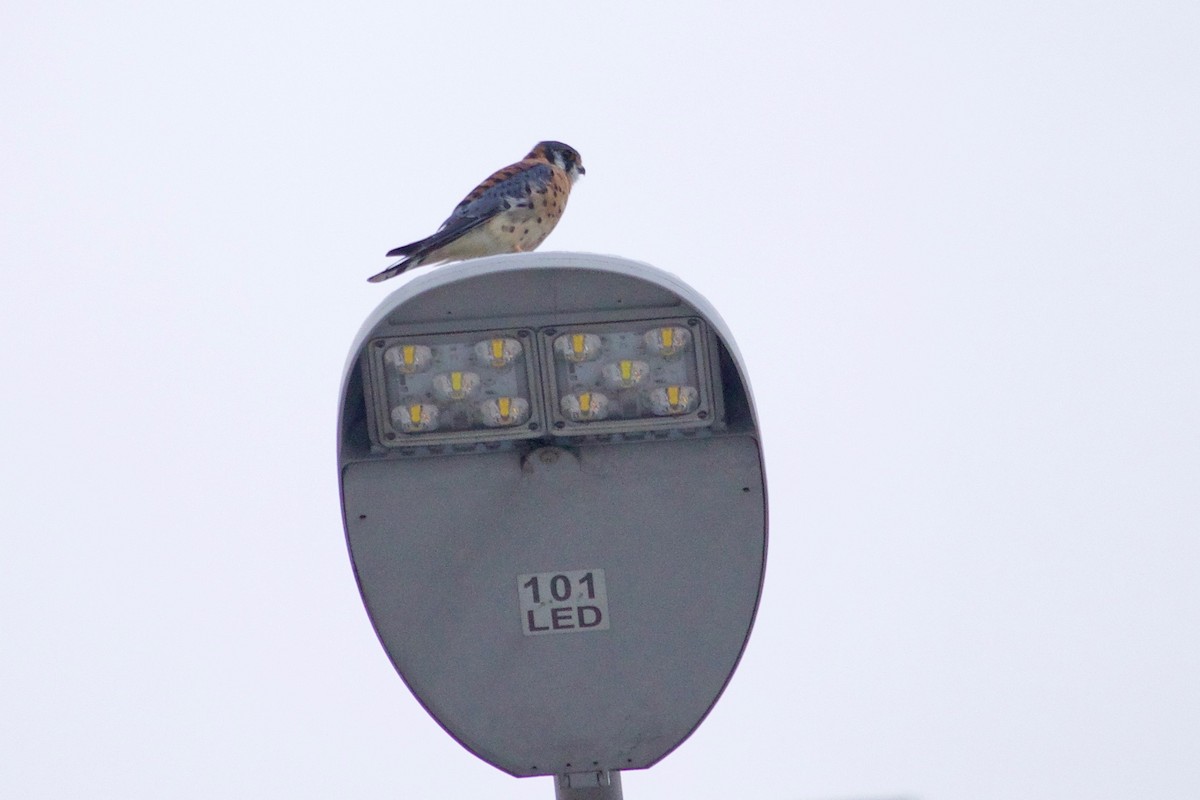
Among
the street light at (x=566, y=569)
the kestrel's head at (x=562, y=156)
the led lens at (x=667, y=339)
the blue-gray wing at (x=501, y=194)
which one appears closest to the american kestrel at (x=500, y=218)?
the blue-gray wing at (x=501, y=194)

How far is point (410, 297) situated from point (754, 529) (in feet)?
1.76

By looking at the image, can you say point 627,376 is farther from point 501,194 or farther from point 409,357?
point 501,194

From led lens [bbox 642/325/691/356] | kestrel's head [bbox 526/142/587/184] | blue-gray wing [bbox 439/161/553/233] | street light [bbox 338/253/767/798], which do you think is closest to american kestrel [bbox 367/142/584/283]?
blue-gray wing [bbox 439/161/553/233]

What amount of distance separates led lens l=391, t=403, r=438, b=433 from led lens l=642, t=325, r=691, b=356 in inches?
11.3

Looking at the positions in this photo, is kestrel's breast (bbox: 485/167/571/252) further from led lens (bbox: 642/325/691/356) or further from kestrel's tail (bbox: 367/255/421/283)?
led lens (bbox: 642/325/691/356)

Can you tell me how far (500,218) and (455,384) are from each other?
2.24 meters

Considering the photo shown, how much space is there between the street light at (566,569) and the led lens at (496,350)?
1.7 inches

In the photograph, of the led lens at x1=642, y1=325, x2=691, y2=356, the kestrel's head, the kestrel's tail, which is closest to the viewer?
the led lens at x1=642, y1=325, x2=691, y2=356

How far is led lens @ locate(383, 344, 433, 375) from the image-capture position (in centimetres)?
186

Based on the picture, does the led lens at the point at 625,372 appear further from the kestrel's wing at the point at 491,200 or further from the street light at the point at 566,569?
the kestrel's wing at the point at 491,200

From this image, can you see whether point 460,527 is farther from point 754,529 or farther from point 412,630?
point 754,529

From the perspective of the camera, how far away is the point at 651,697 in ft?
→ 6.36

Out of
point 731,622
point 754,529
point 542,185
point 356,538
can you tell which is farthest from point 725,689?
point 542,185

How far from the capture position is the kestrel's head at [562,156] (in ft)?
15.2
